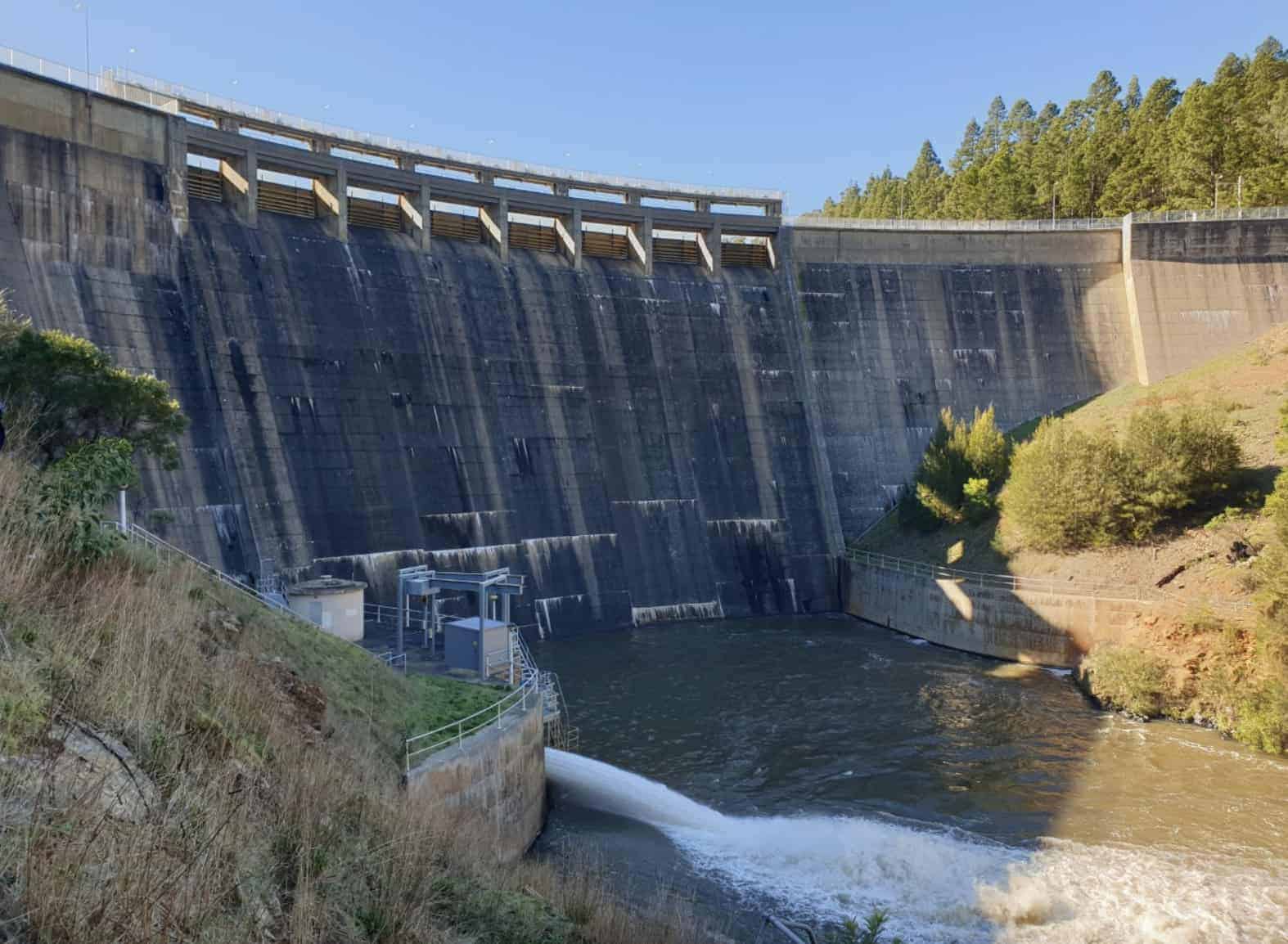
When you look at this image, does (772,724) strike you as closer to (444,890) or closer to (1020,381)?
(444,890)

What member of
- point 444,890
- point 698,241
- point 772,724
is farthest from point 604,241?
point 444,890

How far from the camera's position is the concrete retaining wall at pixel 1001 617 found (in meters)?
27.4

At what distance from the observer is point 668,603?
34.6 metres

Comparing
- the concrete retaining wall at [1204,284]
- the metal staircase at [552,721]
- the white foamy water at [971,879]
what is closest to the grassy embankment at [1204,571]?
the concrete retaining wall at [1204,284]

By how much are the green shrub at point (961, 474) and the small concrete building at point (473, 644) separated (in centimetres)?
2125

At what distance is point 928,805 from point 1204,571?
13650 mm

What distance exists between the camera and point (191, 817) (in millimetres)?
5188

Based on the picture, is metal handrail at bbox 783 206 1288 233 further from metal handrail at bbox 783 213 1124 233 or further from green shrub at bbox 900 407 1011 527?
green shrub at bbox 900 407 1011 527

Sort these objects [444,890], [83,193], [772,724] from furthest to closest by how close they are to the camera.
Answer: [83,193]
[772,724]
[444,890]

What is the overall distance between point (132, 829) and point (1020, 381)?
43281 millimetres

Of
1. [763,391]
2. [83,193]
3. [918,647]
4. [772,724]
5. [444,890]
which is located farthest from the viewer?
[763,391]

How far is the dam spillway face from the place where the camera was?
85.8ft

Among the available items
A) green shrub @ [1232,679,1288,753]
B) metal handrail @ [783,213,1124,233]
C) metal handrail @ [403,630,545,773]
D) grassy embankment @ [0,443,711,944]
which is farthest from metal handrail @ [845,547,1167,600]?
grassy embankment @ [0,443,711,944]

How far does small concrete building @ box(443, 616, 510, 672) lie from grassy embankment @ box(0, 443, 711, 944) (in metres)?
8.36
